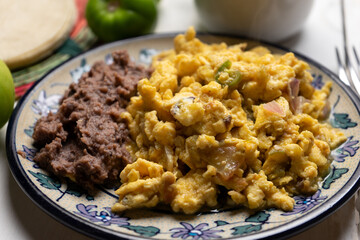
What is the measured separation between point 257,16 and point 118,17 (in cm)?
136

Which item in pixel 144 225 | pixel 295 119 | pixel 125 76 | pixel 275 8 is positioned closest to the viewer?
pixel 144 225

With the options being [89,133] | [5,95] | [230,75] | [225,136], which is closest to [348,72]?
[230,75]

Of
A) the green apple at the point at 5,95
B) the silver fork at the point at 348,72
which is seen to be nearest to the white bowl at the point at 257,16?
the silver fork at the point at 348,72

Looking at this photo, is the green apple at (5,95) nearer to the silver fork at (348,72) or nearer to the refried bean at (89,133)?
the refried bean at (89,133)

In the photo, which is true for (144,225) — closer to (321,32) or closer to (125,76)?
(125,76)

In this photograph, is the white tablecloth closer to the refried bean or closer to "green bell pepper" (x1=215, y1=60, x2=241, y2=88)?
the refried bean

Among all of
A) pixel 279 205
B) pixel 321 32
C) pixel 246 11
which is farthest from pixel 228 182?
pixel 321 32

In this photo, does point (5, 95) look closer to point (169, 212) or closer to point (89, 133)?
point (89, 133)

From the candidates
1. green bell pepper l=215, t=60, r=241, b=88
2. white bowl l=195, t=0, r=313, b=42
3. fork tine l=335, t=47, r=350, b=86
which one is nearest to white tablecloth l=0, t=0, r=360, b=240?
fork tine l=335, t=47, r=350, b=86

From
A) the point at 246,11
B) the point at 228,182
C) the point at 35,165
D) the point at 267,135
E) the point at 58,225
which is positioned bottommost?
the point at 58,225

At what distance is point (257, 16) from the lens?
3965 millimetres

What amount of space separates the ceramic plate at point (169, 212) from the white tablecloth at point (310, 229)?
0.71 feet

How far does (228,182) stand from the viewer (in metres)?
2.55

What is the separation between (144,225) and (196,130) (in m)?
0.64
